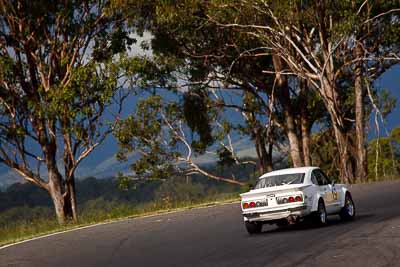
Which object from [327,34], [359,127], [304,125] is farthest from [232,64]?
[304,125]

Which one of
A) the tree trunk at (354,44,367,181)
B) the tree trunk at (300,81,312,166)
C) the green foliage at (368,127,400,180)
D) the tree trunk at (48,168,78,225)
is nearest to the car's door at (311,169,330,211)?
the tree trunk at (354,44,367,181)

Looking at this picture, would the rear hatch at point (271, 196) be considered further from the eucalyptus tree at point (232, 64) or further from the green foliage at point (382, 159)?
the green foliage at point (382, 159)

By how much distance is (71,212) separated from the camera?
148 feet

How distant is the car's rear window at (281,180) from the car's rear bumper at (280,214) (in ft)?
2.96

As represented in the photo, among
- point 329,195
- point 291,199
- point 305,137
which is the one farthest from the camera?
point 305,137

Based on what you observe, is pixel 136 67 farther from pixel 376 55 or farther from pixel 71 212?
pixel 376 55

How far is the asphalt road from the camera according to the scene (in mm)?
12984

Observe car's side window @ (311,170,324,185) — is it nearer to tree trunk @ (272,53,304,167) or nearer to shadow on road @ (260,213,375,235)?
shadow on road @ (260,213,375,235)

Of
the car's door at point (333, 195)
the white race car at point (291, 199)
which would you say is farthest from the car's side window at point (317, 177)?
the car's door at point (333, 195)

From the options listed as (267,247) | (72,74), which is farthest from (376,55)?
(267,247)

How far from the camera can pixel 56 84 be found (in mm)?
42719

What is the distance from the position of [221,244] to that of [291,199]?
2.14 meters

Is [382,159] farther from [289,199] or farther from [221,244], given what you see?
[221,244]

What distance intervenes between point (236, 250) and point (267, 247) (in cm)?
53
